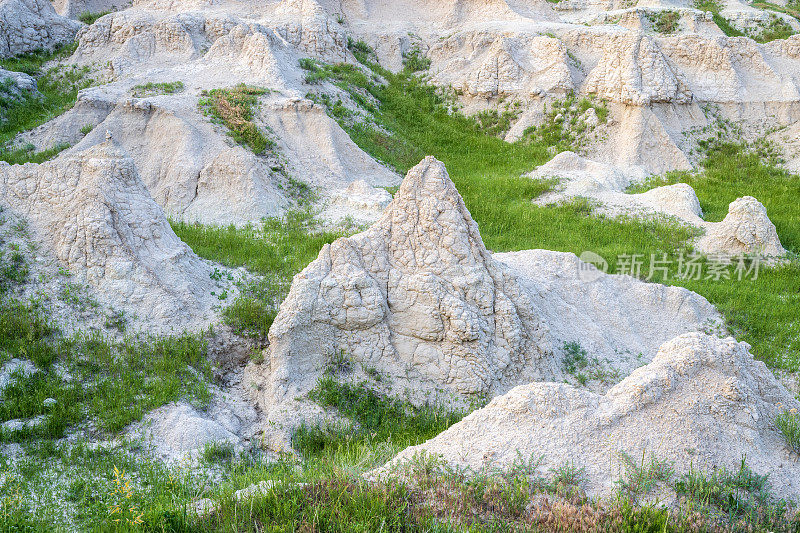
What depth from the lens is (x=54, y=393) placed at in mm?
8031

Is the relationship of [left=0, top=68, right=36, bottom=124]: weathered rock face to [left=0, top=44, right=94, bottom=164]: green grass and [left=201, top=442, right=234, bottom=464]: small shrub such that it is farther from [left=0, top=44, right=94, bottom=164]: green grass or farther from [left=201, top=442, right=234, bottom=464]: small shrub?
Answer: [left=201, top=442, right=234, bottom=464]: small shrub

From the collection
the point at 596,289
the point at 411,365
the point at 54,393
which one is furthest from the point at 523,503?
the point at 596,289

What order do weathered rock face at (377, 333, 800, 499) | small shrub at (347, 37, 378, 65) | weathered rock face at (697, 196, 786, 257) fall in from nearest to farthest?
weathered rock face at (377, 333, 800, 499)
weathered rock face at (697, 196, 786, 257)
small shrub at (347, 37, 378, 65)

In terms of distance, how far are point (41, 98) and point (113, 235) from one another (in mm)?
17023

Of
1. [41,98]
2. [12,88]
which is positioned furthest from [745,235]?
[12,88]

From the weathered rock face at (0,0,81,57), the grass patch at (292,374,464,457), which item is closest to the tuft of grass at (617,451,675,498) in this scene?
the grass patch at (292,374,464,457)

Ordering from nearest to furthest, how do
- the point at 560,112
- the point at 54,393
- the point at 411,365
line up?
the point at 54,393, the point at 411,365, the point at 560,112

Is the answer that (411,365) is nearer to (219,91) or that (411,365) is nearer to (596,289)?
(596,289)

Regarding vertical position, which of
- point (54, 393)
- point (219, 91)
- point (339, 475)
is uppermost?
point (219, 91)

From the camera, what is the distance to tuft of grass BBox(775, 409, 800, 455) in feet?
20.4

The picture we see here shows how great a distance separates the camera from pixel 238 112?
20.3 meters

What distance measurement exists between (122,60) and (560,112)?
19.1 meters

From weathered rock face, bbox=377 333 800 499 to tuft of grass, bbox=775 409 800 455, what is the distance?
0.07m

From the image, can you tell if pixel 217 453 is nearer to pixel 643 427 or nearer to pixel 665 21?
pixel 643 427
